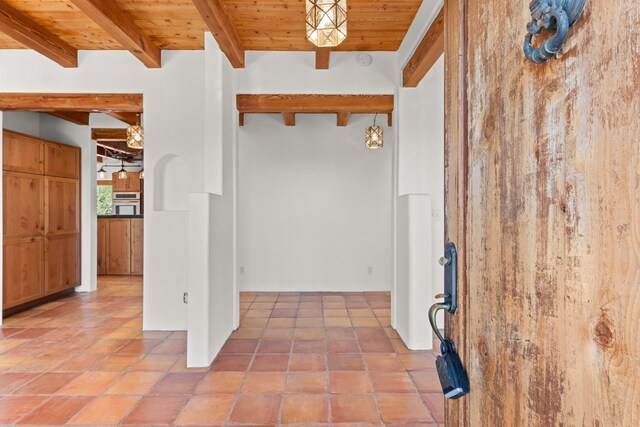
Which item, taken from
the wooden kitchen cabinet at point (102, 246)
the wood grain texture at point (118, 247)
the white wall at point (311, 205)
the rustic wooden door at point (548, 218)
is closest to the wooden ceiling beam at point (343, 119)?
the white wall at point (311, 205)

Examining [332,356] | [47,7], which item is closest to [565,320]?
[332,356]

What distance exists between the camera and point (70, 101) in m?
3.79

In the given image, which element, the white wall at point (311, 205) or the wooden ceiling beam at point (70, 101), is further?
the white wall at point (311, 205)

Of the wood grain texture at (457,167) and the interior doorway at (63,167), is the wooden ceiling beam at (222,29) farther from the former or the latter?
the wood grain texture at (457,167)

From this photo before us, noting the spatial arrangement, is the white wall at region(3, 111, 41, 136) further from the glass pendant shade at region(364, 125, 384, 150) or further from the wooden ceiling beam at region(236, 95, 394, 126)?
the glass pendant shade at region(364, 125, 384, 150)

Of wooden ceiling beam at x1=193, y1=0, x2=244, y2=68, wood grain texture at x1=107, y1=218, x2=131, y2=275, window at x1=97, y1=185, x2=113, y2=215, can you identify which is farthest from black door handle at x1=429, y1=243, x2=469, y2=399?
window at x1=97, y1=185, x2=113, y2=215

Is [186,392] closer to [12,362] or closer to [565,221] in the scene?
[12,362]

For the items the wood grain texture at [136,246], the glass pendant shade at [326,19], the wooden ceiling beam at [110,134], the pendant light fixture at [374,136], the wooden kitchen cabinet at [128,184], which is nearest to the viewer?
the glass pendant shade at [326,19]

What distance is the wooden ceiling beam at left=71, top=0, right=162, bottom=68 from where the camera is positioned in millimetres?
2618

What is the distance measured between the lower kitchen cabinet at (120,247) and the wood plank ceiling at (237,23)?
11.1 feet

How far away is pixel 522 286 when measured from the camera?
0.66 m

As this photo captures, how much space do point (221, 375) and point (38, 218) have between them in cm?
351

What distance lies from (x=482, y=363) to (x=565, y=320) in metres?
0.28

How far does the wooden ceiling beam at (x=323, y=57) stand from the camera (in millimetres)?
3375
